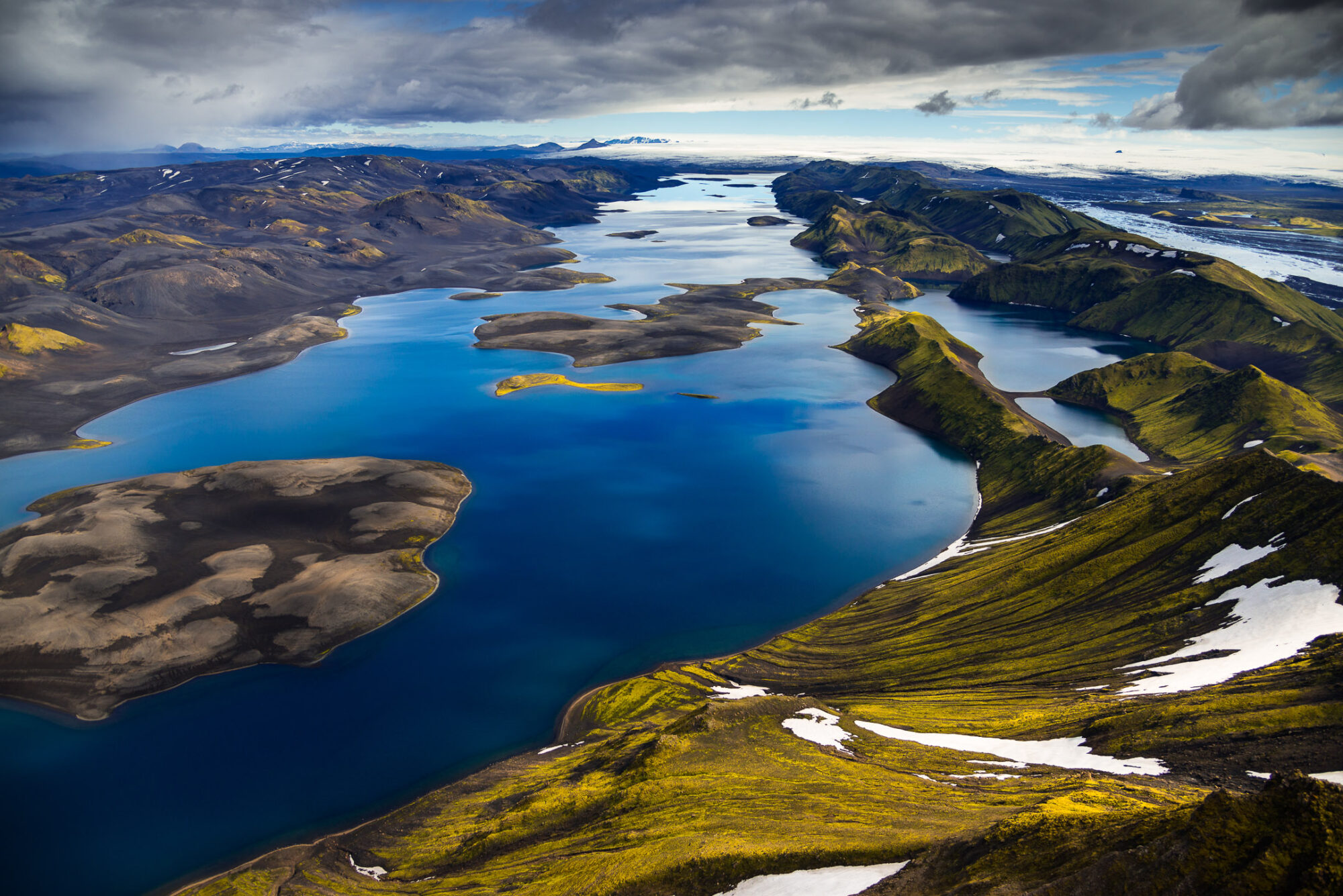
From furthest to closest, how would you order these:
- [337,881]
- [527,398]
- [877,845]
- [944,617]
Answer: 1. [527,398]
2. [944,617]
3. [337,881]
4. [877,845]

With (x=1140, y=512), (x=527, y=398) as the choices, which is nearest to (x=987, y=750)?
(x=1140, y=512)

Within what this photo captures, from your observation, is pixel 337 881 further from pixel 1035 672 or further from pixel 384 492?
pixel 384 492

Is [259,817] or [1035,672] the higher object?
[1035,672]

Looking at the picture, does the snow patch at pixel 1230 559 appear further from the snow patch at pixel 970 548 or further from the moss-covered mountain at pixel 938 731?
the snow patch at pixel 970 548

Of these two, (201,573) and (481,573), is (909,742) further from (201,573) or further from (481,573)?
(201,573)

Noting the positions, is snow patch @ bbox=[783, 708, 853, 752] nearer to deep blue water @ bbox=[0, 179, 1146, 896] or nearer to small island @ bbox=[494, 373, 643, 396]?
deep blue water @ bbox=[0, 179, 1146, 896]
